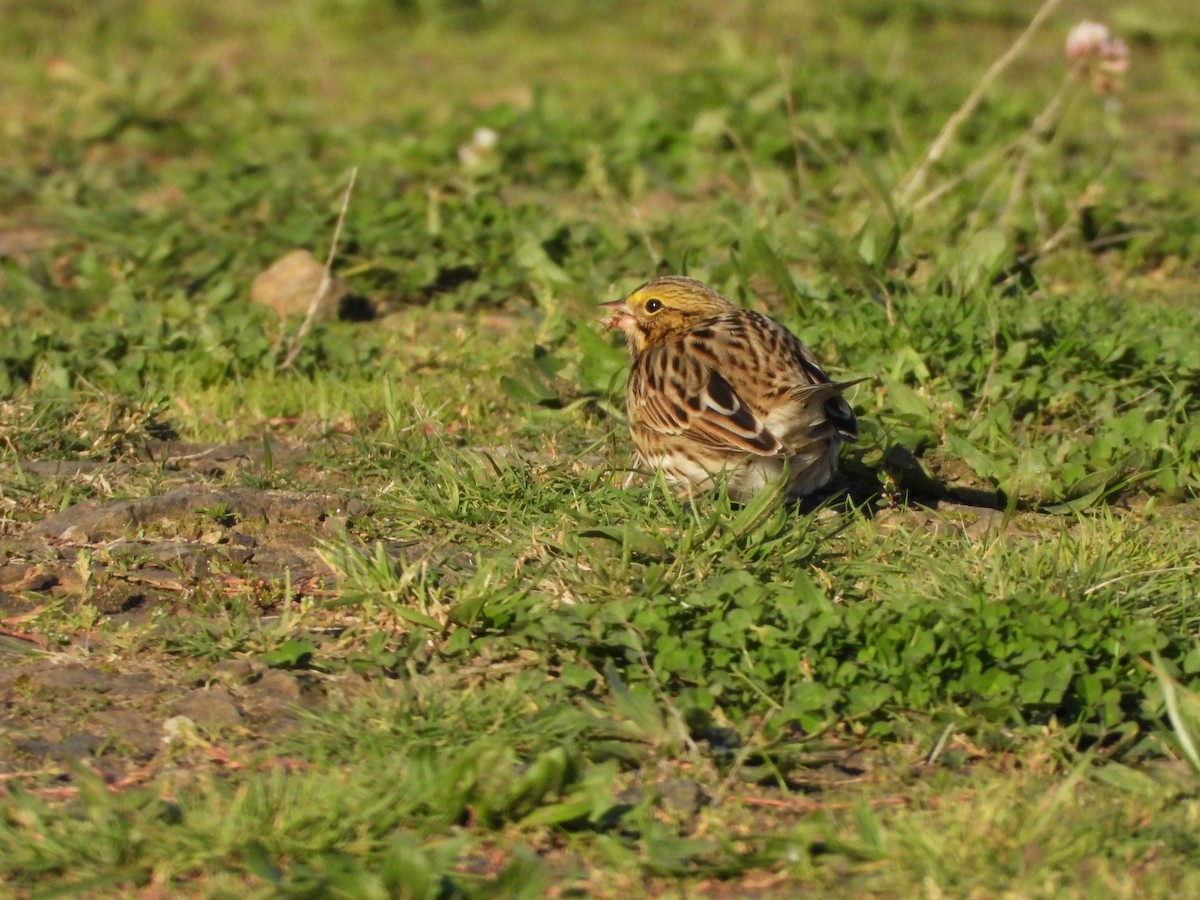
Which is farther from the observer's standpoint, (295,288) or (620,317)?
(295,288)

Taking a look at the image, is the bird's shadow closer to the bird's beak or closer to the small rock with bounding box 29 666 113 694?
the bird's beak

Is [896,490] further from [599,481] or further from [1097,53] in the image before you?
[1097,53]

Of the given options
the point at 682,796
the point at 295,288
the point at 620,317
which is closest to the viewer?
the point at 682,796

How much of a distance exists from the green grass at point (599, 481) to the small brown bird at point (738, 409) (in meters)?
0.20

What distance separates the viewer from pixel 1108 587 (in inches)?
191

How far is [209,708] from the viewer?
4.43 m

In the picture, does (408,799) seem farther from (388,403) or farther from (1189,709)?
(388,403)

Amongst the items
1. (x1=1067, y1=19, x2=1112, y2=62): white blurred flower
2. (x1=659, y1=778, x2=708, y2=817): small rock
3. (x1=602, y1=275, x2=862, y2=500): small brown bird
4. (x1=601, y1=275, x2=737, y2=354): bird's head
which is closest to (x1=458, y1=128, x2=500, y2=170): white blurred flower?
(x1=601, y1=275, x2=737, y2=354): bird's head

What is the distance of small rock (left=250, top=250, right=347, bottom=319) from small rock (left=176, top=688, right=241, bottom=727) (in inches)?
126

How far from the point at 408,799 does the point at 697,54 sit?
842cm

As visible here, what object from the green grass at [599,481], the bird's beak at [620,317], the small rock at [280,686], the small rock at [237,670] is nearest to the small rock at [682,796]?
the green grass at [599,481]

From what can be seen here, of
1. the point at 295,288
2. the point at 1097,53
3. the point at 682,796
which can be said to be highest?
the point at 1097,53

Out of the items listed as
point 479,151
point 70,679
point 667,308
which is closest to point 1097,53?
point 667,308

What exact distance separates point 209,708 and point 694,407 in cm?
191
